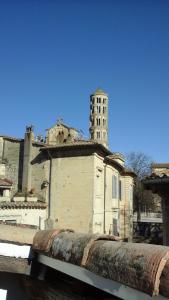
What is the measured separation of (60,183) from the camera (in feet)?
105

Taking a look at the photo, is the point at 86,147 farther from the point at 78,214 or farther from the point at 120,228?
the point at 120,228

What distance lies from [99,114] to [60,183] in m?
72.2

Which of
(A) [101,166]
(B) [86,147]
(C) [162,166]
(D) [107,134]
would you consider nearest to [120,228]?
(A) [101,166]

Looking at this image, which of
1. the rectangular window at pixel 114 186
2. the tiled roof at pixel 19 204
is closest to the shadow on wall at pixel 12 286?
the tiled roof at pixel 19 204

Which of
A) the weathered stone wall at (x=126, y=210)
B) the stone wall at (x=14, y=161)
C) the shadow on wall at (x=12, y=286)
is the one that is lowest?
the shadow on wall at (x=12, y=286)

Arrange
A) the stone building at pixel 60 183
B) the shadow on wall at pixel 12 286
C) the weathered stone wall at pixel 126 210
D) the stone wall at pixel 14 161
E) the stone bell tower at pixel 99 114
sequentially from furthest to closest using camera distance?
the stone bell tower at pixel 99 114
the weathered stone wall at pixel 126 210
the stone wall at pixel 14 161
the stone building at pixel 60 183
the shadow on wall at pixel 12 286

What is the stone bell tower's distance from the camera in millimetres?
102200

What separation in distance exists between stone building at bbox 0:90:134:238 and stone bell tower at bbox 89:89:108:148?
6446 centimetres

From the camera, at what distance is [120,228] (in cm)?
4038

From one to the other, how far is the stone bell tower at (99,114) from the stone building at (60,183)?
64.5 m

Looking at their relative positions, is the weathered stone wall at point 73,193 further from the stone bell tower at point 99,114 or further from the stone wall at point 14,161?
the stone bell tower at point 99,114

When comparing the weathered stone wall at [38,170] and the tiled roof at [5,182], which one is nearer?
the weathered stone wall at [38,170]

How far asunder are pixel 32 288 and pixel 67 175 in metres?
28.5

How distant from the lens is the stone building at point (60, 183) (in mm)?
30750
